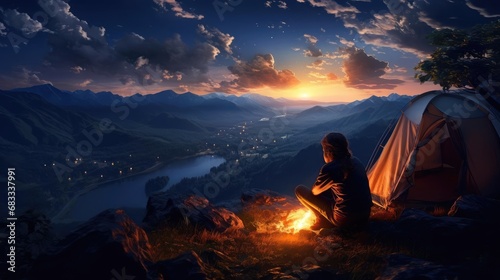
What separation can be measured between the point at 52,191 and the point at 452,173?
601ft

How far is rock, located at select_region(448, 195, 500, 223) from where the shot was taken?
768cm

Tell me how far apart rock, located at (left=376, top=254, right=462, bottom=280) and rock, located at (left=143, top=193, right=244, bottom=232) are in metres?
5.89

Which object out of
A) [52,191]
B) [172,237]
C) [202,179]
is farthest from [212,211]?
[52,191]

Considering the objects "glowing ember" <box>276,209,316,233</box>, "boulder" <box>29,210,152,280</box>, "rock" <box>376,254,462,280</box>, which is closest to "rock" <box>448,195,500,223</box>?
"rock" <box>376,254,462,280</box>

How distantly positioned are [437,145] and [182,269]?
15641mm

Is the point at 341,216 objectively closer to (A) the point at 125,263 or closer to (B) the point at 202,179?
(A) the point at 125,263

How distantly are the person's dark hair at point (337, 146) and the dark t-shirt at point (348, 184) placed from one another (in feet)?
0.65

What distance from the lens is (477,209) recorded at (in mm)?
8109

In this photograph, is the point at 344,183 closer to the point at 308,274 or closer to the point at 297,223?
the point at 308,274

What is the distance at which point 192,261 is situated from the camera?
19.1 ft

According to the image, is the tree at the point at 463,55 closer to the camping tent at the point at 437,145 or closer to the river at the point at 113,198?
the camping tent at the point at 437,145

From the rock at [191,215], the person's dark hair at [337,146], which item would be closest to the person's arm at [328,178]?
the person's dark hair at [337,146]

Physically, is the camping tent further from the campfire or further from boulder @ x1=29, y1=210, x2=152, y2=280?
boulder @ x1=29, y1=210, x2=152, y2=280

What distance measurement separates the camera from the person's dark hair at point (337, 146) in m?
7.46
